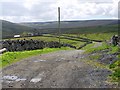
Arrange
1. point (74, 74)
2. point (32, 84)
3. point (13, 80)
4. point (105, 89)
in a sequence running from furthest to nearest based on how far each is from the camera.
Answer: point (74, 74) → point (13, 80) → point (32, 84) → point (105, 89)

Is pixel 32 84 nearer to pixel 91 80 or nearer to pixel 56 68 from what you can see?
pixel 91 80

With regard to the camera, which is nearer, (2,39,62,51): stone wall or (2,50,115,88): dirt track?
(2,50,115,88): dirt track

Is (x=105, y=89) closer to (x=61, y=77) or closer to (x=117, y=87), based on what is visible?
(x=117, y=87)

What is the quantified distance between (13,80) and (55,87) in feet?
8.87

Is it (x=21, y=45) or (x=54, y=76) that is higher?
(x=21, y=45)

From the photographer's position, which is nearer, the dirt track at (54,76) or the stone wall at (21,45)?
the dirt track at (54,76)

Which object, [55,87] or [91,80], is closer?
[55,87]

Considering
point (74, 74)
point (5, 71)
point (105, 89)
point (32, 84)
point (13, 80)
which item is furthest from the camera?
point (5, 71)

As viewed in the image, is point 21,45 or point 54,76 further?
point 21,45

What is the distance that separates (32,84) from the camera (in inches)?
556

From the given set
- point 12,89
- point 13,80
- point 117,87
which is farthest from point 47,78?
point 117,87

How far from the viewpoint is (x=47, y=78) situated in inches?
612

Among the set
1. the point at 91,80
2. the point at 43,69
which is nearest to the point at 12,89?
the point at 91,80

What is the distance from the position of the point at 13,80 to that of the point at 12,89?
1.92 metres
